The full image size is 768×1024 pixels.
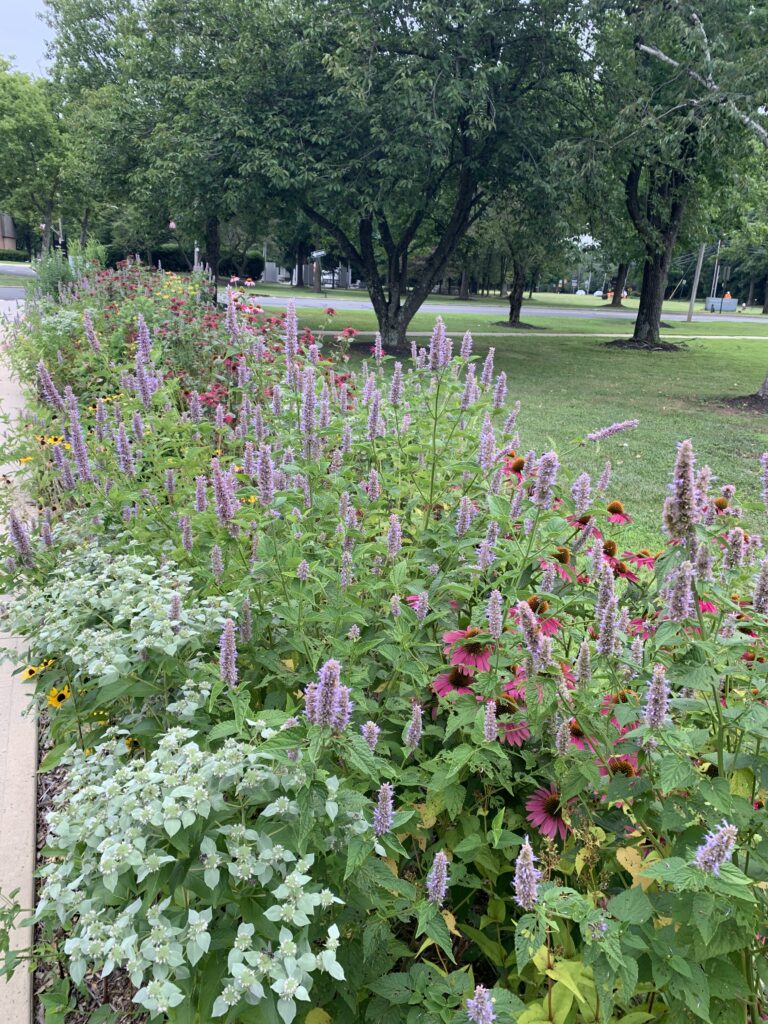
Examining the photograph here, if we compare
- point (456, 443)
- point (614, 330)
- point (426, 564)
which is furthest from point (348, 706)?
point (614, 330)

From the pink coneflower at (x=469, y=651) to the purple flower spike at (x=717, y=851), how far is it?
0.74 meters

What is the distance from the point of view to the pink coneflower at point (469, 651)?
6.41ft

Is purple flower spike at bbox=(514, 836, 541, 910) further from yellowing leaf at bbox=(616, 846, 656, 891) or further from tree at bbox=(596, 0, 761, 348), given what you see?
tree at bbox=(596, 0, 761, 348)

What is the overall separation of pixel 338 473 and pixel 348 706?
1474 mm

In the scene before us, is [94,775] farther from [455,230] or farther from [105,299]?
[455,230]

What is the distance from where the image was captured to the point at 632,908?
1.45 m

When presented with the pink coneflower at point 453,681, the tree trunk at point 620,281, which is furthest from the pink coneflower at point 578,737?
the tree trunk at point 620,281

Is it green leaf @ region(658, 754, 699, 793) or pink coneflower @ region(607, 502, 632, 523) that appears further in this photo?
pink coneflower @ region(607, 502, 632, 523)

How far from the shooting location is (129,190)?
22.3m

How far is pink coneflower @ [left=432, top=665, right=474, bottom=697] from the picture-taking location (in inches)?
78.4

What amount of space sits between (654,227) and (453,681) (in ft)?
78.5

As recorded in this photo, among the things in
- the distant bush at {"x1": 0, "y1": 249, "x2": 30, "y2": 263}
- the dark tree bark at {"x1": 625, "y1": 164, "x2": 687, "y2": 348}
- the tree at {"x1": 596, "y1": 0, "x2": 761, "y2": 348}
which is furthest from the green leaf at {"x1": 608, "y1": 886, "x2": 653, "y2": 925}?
the distant bush at {"x1": 0, "y1": 249, "x2": 30, "y2": 263}

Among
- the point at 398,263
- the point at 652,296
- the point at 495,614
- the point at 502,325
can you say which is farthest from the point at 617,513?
the point at 502,325

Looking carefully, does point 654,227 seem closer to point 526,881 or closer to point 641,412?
point 641,412
